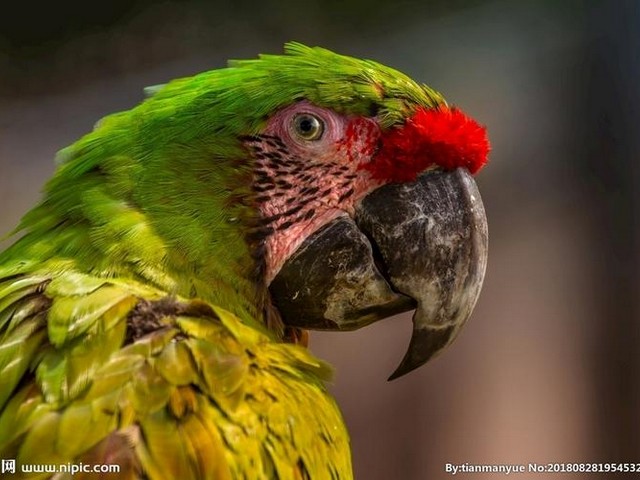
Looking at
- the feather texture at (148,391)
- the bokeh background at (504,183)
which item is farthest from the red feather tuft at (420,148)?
the bokeh background at (504,183)

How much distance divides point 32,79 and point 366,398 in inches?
43.9

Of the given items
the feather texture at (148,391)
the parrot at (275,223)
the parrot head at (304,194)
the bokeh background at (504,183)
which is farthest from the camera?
the bokeh background at (504,183)

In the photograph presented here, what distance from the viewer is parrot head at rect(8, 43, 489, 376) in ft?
2.90

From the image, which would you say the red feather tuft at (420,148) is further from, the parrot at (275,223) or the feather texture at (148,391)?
the feather texture at (148,391)

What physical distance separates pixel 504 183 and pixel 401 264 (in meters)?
1.13

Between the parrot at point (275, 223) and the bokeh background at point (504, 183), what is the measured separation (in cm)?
71

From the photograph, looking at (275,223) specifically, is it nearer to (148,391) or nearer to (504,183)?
(148,391)

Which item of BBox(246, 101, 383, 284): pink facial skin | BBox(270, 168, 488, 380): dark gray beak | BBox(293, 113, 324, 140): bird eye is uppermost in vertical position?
BBox(293, 113, 324, 140): bird eye

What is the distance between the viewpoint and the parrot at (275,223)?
0.78m

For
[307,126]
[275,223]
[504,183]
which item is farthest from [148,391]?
[504,183]

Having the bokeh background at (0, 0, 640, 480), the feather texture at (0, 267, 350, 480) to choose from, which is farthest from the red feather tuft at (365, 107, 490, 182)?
the bokeh background at (0, 0, 640, 480)

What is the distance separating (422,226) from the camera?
2.94 feet

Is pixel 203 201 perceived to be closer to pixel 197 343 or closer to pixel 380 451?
pixel 197 343

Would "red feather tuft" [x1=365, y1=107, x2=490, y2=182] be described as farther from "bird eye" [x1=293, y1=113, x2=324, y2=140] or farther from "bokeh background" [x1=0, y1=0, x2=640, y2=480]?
"bokeh background" [x1=0, y1=0, x2=640, y2=480]
